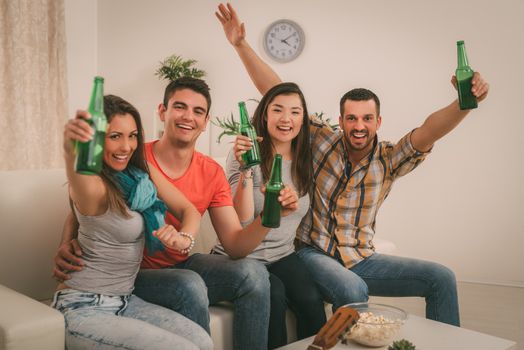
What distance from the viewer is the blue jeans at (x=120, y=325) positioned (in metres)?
1.34

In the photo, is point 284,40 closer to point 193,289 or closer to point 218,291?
point 218,291

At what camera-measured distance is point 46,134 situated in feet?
16.0

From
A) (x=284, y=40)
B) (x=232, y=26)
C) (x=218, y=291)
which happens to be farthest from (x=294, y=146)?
(x=284, y=40)

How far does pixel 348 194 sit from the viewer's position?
6.94 ft

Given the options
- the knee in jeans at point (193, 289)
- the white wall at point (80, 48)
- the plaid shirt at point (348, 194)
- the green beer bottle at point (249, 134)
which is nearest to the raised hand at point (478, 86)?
the plaid shirt at point (348, 194)

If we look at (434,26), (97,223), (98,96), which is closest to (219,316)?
(97,223)

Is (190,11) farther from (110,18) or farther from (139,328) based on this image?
(139,328)

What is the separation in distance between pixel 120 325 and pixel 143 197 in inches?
13.8

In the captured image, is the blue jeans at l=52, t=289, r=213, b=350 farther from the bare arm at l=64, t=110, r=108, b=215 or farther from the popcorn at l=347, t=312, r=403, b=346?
the popcorn at l=347, t=312, r=403, b=346

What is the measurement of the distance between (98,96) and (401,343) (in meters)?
0.99

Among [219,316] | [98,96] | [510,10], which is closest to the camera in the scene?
[98,96]

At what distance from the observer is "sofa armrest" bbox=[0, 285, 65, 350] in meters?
1.23

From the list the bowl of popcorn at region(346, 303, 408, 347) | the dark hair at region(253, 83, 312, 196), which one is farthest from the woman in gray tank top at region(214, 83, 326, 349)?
the bowl of popcorn at region(346, 303, 408, 347)

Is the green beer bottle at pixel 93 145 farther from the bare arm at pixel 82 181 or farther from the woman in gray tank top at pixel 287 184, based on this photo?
the woman in gray tank top at pixel 287 184
